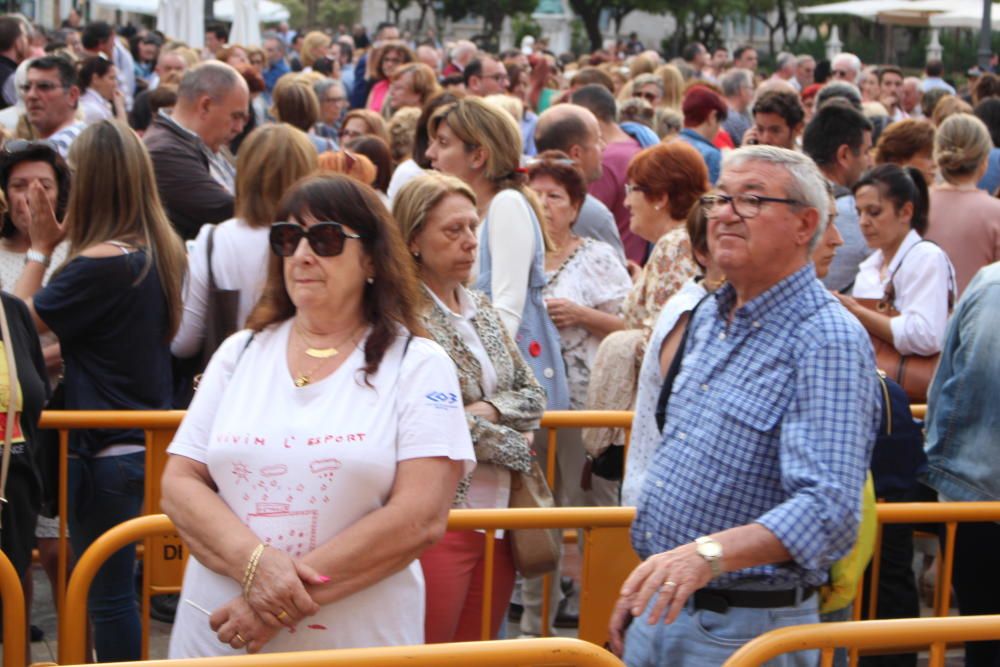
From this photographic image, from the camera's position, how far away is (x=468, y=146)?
5.45 meters

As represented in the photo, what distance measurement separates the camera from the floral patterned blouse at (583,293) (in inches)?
227

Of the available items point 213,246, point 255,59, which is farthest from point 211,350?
point 255,59

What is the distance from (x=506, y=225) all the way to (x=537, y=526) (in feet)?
5.31

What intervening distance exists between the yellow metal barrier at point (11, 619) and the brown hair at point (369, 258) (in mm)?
877

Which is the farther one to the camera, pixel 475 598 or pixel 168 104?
pixel 168 104

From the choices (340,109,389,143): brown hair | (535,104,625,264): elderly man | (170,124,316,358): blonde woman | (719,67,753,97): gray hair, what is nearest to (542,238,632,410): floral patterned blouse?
(535,104,625,264): elderly man

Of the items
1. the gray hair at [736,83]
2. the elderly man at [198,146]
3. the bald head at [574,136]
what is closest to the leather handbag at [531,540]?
the elderly man at [198,146]

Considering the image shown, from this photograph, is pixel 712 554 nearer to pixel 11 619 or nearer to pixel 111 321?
pixel 11 619

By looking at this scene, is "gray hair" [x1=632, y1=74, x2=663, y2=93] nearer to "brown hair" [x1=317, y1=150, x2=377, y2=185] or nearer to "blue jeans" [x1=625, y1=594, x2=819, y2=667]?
"brown hair" [x1=317, y1=150, x2=377, y2=185]

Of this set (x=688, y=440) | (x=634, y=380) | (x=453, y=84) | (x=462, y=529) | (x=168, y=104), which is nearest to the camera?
(x=688, y=440)

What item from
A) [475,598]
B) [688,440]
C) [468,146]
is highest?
[468,146]

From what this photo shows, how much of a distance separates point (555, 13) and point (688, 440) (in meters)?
67.5

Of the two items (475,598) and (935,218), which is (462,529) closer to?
(475,598)

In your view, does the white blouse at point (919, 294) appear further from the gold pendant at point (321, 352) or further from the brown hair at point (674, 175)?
the gold pendant at point (321, 352)
